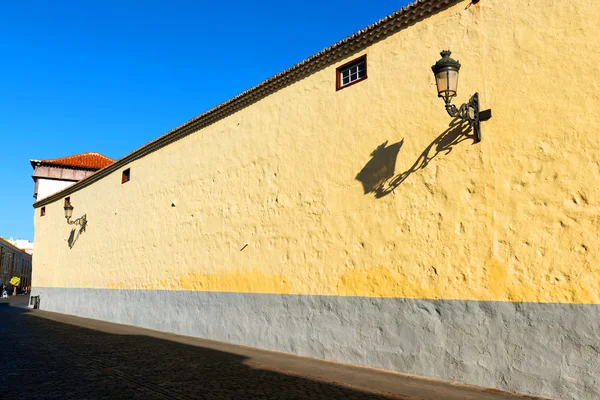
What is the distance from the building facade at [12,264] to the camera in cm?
5428

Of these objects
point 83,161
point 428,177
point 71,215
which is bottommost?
point 428,177

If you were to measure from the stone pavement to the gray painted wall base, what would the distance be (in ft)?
0.81

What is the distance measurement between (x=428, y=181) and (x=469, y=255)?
48.1 inches

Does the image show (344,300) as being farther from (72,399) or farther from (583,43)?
(583,43)

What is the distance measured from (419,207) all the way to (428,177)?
457 millimetres

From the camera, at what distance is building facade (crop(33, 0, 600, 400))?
17.9 ft

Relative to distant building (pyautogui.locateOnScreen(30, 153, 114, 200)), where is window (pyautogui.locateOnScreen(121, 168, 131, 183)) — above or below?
below

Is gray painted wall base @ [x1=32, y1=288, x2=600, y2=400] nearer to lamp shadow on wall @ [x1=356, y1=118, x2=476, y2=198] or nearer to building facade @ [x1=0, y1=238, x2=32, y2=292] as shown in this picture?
lamp shadow on wall @ [x1=356, y1=118, x2=476, y2=198]

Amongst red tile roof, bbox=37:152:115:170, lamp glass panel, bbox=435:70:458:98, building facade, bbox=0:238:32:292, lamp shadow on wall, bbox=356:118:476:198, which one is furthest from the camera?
building facade, bbox=0:238:32:292

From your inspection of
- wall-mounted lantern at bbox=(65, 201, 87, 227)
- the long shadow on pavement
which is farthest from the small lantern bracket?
wall-mounted lantern at bbox=(65, 201, 87, 227)

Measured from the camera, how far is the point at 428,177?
22.5 feet

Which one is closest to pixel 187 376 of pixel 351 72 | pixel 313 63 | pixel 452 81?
pixel 452 81

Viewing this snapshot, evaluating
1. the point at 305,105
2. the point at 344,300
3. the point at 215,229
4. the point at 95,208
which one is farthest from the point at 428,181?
the point at 95,208

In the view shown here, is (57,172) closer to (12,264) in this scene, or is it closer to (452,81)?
(452,81)
